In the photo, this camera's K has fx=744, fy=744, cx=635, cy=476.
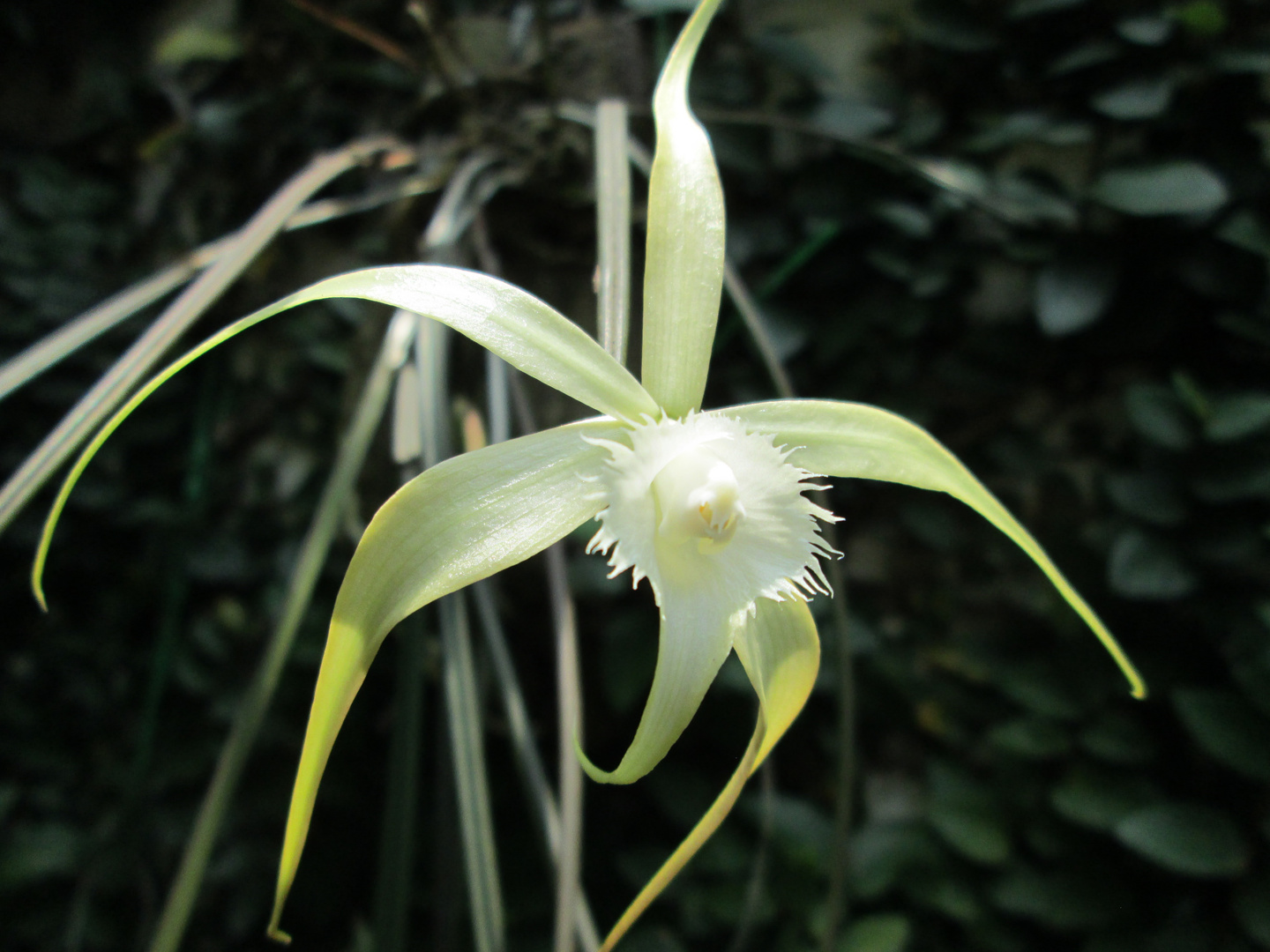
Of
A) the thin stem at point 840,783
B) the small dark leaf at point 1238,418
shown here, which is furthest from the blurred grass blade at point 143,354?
the small dark leaf at point 1238,418

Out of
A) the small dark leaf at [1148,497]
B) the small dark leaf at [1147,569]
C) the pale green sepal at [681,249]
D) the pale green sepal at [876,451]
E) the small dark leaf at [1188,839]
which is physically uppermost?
the pale green sepal at [681,249]

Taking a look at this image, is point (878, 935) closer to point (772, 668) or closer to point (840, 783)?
point (840, 783)

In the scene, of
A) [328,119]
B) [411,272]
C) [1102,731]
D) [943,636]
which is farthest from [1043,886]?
[328,119]

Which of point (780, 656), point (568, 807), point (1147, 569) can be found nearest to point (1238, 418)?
point (1147, 569)

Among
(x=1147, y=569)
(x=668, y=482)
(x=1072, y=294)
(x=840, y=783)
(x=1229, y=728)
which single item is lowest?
(x=1229, y=728)

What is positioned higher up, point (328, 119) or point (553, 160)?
point (328, 119)

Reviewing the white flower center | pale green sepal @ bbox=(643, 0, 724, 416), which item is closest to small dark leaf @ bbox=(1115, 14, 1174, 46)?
pale green sepal @ bbox=(643, 0, 724, 416)

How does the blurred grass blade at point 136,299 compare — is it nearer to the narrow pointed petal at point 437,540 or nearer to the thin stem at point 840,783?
the narrow pointed petal at point 437,540

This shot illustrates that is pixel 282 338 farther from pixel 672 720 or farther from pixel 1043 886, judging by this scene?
pixel 1043 886
